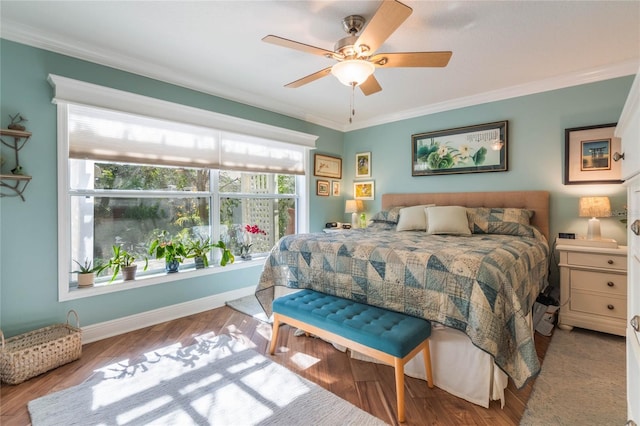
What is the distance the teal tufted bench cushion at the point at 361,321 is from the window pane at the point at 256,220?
1.70 meters

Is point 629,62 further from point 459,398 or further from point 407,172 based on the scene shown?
point 459,398

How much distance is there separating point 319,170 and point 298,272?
2.39 meters

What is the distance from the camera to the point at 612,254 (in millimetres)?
2510

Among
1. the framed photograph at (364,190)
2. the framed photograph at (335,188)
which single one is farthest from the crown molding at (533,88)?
the framed photograph at (335,188)

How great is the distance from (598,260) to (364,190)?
9.54 feet

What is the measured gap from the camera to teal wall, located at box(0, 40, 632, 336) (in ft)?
7.34

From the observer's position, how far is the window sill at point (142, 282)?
8.14 ft

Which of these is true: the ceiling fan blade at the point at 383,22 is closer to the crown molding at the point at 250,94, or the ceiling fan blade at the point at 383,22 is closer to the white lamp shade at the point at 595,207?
the crown molding at the point at 250,94

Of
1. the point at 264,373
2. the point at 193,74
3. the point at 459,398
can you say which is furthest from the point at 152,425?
the point at 193,74

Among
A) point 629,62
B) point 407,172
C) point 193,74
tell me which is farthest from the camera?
point 407,172

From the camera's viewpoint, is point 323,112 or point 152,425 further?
point 323,112

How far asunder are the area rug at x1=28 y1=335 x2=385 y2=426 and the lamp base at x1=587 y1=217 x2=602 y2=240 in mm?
2701

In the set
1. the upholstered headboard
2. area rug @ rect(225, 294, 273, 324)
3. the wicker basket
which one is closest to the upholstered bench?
area rug @ rect(225, 294, 273, 324)

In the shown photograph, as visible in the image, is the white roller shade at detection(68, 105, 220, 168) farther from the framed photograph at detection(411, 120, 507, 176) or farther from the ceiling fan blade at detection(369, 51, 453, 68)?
the framed photograph at detection(411, 120, 507, 176)
